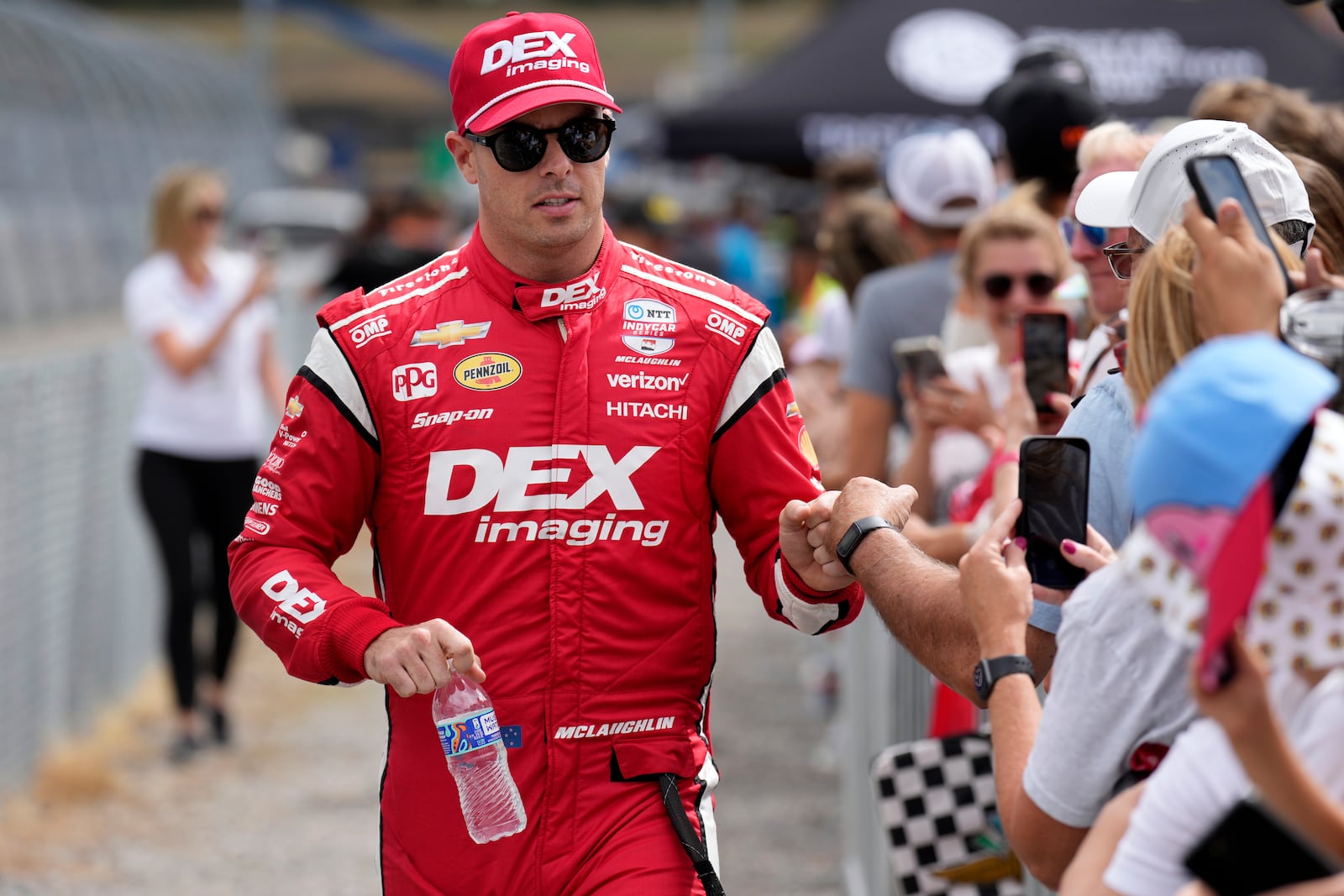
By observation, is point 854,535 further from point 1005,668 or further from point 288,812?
point 288,812

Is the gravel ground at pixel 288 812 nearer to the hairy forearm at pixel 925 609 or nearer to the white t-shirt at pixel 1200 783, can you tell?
the hairy forearm at pixel 925 609

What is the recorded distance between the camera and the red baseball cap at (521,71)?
10.3ft

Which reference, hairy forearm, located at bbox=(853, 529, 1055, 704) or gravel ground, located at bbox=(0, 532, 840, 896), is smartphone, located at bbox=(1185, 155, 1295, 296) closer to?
hairy forearm, located at bbox=(853, 529, 1055, 704)

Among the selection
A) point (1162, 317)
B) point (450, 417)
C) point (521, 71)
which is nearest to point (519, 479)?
point (450, 417)

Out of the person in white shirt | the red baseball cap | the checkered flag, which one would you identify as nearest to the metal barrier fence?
the person in white shirt

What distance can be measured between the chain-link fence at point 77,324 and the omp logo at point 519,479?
13.6 feet

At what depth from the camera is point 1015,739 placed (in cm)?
229

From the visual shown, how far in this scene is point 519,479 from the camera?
3102 millimetres

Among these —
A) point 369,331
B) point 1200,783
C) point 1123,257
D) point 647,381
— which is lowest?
point 1200,783

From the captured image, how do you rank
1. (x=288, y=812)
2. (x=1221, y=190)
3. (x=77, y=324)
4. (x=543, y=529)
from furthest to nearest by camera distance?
(x=77, y=324)
(x=288, y=812)
(x=543, y=529)
(x=1221, y=190)

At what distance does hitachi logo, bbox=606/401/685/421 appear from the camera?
3154mm

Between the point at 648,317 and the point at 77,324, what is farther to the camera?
the point at 77,324

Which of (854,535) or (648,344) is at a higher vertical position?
(648,344)

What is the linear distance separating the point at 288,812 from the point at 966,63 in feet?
20.6
